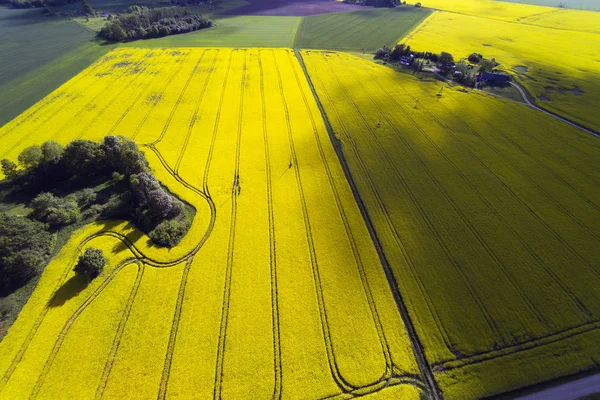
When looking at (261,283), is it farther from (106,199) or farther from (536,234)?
(536,234)

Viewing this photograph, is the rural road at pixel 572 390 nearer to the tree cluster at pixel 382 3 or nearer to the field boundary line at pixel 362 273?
the field boundary line at pixel 362 273

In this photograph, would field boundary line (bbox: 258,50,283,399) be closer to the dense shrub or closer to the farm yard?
the farm yard

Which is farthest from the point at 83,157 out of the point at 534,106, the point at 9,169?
the point at 534,106

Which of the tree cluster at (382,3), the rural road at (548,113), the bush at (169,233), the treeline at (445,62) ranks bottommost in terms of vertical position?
the bush at (169,233)

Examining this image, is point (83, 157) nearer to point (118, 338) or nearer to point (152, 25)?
point (118, 338)

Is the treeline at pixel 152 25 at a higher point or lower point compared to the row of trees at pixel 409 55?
higher

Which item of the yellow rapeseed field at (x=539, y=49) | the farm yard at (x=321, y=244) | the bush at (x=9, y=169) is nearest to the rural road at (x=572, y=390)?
the farm yard at (x=321, y=244)
